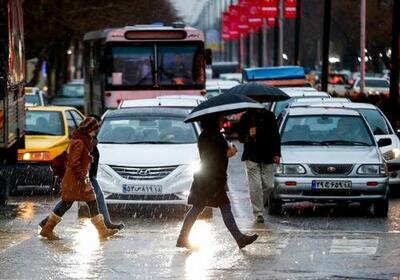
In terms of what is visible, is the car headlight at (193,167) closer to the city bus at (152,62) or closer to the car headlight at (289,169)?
the car headlight at (289,169)

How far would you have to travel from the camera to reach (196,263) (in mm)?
13766

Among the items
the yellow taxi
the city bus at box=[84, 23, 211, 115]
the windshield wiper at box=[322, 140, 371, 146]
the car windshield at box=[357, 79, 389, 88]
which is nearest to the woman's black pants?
the windshield wiper at box=[322, 140, 371, 146]

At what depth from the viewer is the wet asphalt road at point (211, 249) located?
13133 millimetres

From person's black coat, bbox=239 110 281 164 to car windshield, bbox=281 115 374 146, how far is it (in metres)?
1.50

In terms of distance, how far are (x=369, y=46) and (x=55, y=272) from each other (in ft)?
212

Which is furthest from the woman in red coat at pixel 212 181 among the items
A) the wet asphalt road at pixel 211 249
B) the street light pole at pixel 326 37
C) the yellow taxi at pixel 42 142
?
the street light pole at pixel 326 37

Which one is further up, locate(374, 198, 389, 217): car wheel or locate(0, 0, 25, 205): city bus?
locate(0, 0, 25, 205): city bus

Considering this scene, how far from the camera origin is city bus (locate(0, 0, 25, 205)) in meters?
19.1

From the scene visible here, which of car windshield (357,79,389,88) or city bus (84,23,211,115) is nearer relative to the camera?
city bus (84,23,211,115)

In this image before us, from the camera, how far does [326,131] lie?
20.3 meters

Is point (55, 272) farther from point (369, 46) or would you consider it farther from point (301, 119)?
point (369, 46)

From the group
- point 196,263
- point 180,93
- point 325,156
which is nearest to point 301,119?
point 325,156

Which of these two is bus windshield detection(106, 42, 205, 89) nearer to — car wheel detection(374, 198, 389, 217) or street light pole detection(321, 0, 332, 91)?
car wheel detection(374, 198, 389, 217)

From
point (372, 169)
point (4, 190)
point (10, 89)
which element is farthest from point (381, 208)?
point (4, 190)
